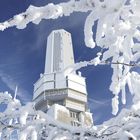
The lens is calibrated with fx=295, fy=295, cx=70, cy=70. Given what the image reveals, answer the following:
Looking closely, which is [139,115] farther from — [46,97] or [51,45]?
[51,45]

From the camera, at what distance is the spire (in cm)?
10544

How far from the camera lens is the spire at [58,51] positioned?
105438 mm

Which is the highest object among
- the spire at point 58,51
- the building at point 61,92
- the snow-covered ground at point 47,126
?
the spire at point 58,51

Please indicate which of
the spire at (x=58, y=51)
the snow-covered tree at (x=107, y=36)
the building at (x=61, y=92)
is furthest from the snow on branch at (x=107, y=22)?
the spire at (x=58, y=51)

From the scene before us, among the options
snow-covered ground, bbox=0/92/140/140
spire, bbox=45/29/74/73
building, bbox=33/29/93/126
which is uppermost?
spire, bbox=45/29/74/73

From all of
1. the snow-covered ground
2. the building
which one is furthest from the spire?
the snow-covered ground

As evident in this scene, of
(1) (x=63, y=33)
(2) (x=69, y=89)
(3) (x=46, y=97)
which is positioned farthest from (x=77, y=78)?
(1) (x=63, y=33)

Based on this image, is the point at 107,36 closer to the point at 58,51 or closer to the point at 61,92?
the point at 61,92

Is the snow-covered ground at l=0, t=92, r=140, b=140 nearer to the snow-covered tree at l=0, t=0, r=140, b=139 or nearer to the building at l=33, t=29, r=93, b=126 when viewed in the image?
the snow-covered tree at l=0, t=0, r=140, b=139

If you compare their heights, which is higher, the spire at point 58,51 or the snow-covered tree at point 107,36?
the spire at point 58,51

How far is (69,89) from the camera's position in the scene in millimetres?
94625

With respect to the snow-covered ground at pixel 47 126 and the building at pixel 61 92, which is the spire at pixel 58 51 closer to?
the building at pixel 61 92

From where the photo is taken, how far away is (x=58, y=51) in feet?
361

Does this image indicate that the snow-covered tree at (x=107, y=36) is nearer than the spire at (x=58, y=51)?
Yes
